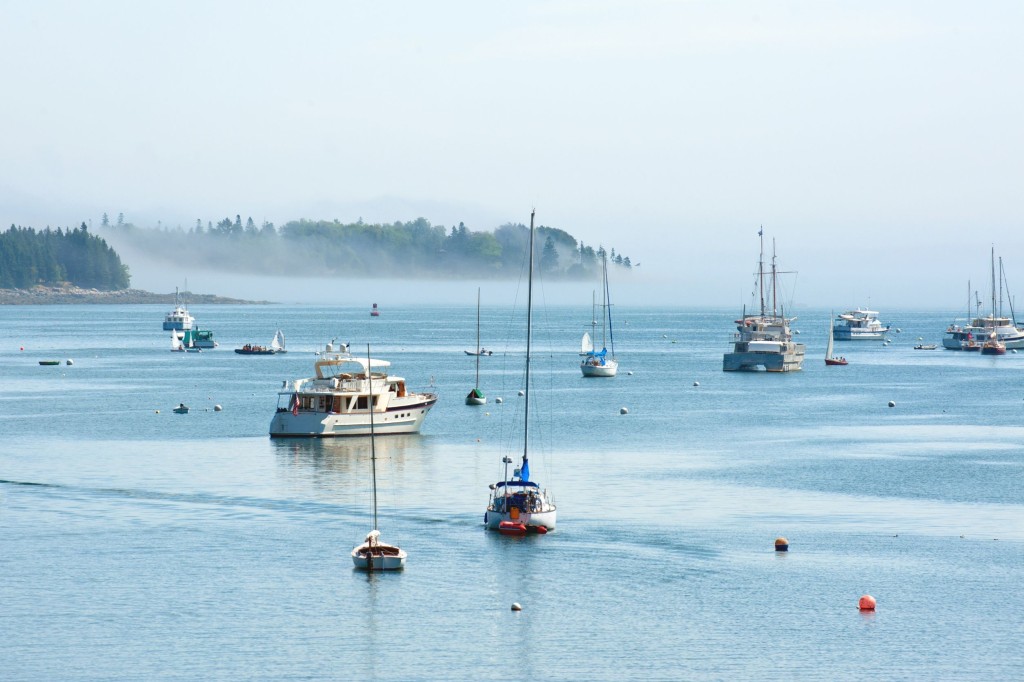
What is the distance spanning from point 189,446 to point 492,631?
57527mm

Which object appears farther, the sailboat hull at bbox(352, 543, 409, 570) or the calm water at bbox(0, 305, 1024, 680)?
the sailboat hull at bbox(352, 543, 409, 570)

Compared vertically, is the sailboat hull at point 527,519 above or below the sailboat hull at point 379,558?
above

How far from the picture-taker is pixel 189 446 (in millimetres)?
107188

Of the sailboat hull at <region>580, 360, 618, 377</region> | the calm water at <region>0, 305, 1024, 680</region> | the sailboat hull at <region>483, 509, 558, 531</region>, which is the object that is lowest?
the calm water at <region>0, 305, 1024, 680</region>

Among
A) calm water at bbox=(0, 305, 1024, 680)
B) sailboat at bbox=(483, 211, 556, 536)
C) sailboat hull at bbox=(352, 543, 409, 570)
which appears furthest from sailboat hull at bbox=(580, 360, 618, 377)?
sailboat hull at bbox=(352, 543, 409, 570)

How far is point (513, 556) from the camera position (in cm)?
6669

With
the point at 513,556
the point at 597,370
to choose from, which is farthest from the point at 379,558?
the point at 597,370

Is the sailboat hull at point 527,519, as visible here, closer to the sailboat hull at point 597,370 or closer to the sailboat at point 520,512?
the sailboat at point 520,512

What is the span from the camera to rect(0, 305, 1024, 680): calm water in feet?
171

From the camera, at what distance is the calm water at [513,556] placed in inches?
2050

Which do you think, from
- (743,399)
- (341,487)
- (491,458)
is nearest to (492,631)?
(341,487)

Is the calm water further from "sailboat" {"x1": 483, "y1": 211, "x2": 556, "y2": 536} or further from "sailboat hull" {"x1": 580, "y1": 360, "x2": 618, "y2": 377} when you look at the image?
"sailboat hull" {"x1": 580, "y1": 360, "x2": 618, "y2": 377}

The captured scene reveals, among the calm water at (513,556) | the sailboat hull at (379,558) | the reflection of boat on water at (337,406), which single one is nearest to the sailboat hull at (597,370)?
the calm water at (513,556)

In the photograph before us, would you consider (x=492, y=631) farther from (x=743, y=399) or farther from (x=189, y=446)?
(x=743, y=399)
